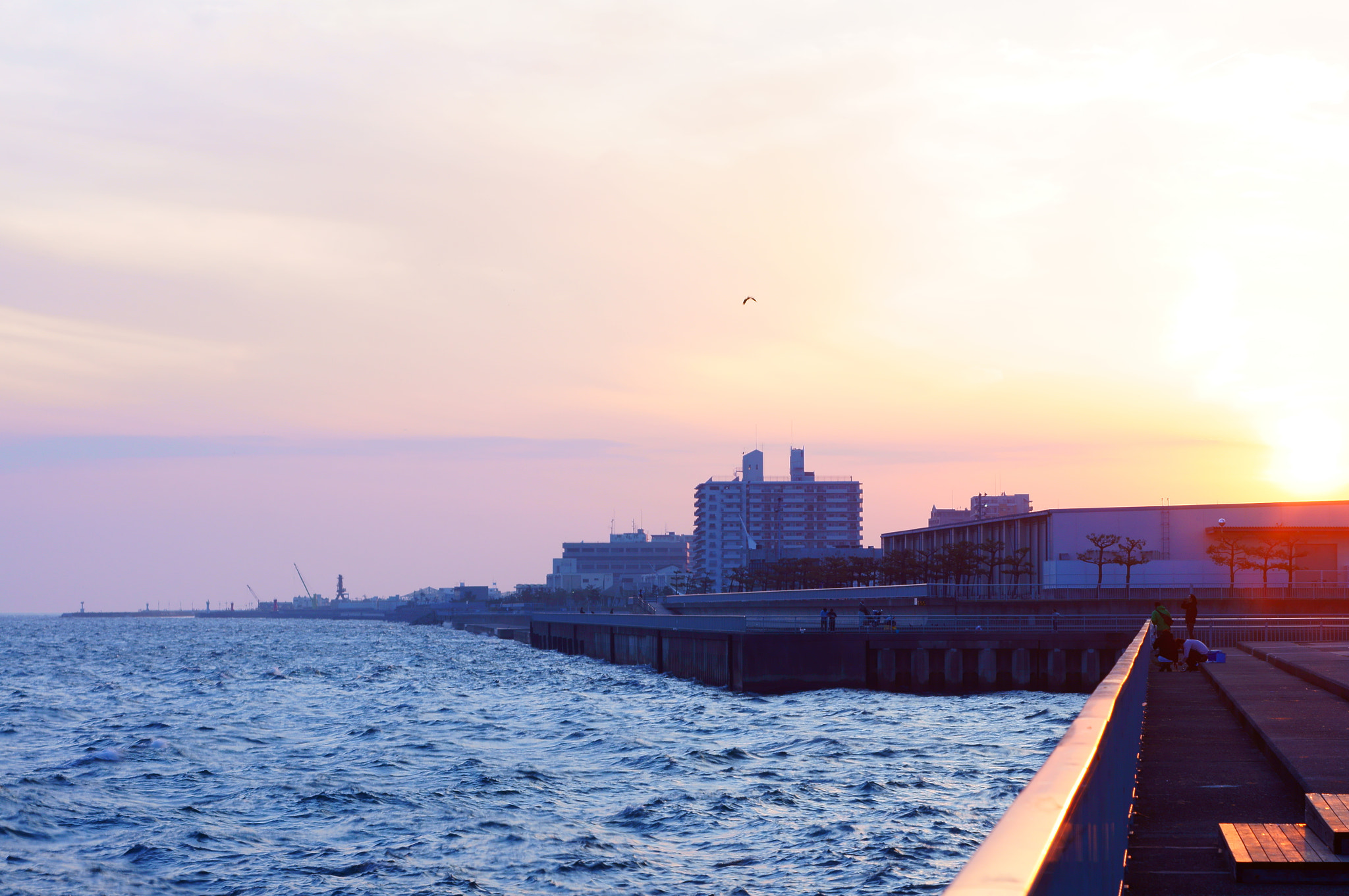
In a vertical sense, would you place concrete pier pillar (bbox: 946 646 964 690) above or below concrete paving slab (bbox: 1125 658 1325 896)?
below

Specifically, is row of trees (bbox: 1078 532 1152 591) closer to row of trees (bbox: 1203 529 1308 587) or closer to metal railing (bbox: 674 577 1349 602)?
metal railing (bbox: 674 577 1349 602)

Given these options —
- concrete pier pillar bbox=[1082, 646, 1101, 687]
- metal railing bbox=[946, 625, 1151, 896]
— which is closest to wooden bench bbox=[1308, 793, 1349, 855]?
metal railing bbox=[946, 625, 1151, 896]

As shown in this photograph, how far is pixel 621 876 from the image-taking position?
20.3 m

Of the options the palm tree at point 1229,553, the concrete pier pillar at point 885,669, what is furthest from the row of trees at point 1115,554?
the concrete pier pillar at point 885,669

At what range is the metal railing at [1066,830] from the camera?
2.42m

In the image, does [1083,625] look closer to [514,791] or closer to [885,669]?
[885,669]

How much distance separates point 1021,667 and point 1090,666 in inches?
114

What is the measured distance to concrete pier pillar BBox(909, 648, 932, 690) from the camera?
5450cm

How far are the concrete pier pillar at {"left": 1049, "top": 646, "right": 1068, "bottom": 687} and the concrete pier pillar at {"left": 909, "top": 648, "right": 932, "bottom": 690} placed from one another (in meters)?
5.20

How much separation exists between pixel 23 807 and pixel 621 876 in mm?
15706

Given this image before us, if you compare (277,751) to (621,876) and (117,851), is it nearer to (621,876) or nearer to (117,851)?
(117,851)

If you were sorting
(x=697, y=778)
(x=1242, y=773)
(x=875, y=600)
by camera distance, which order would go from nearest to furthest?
(x=1242, y=773) < (x=697, y=778) < (x=875, y=600)

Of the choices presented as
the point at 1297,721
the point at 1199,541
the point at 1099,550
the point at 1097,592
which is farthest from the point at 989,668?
the point at 1199,541

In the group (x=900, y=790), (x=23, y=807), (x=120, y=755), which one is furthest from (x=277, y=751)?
(x=900, y=790)
